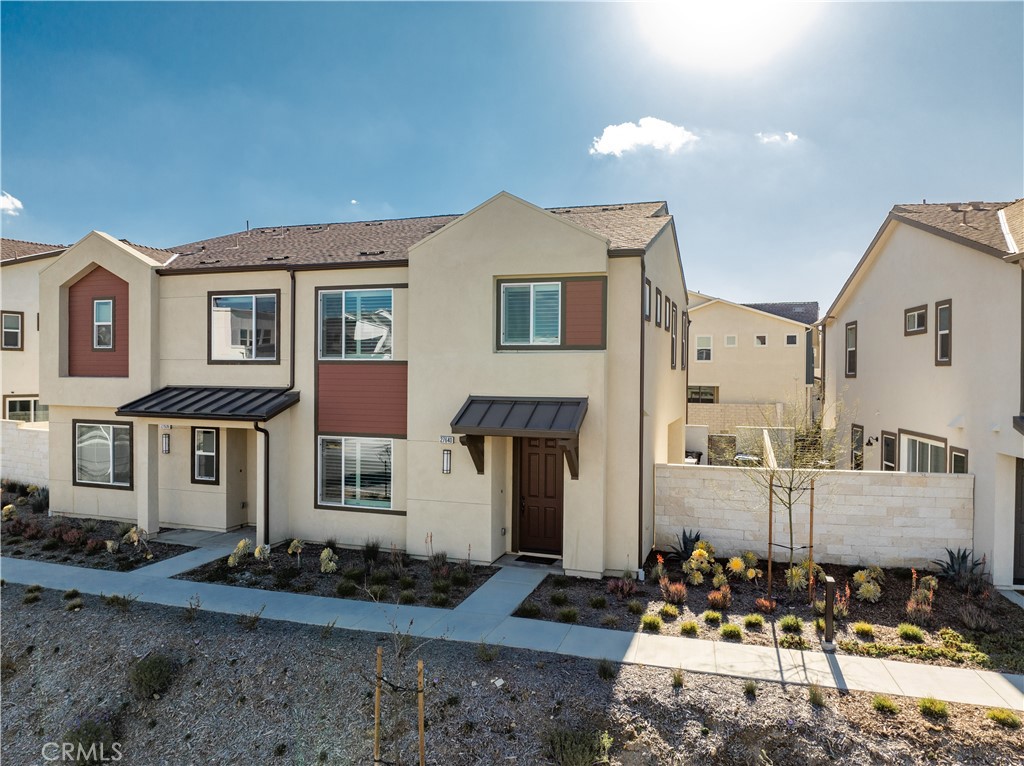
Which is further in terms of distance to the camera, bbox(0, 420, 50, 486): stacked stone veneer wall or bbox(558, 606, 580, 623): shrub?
bbox(0, 420, 50, 486): stacked stone veneer wall

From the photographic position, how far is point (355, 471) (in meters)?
12.8

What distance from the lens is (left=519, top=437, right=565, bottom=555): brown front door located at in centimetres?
1198

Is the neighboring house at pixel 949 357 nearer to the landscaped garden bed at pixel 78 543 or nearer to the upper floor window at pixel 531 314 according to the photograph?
the upper floor window at pixel 531 314

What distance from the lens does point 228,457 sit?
45.3 feet

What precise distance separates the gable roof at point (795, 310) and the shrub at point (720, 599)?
35.8 meters

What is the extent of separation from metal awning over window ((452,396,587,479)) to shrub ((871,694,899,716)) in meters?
5.31

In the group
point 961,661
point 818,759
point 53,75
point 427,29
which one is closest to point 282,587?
point 818,759

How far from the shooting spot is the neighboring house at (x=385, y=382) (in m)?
10.9

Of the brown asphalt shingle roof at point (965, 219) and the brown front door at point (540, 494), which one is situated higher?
the brown asphalt shingle roof at point (965, 219)

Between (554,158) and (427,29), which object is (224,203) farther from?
(554,158)

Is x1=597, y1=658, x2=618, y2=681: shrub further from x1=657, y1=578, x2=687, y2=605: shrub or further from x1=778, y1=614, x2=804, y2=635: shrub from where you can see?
x1=778, y1=614, x2=804, y2=635: shrub

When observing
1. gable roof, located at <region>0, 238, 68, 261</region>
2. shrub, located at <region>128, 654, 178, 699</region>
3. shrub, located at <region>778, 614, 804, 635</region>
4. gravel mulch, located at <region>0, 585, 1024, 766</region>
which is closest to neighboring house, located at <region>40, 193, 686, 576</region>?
shrub, located at <region>778, 614, 804, 635</region>

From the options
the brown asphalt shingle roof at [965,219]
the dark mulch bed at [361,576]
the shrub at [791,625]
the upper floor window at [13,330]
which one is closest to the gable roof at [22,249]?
the upper floor window at [13,330]

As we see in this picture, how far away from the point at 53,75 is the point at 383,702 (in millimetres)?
15654
